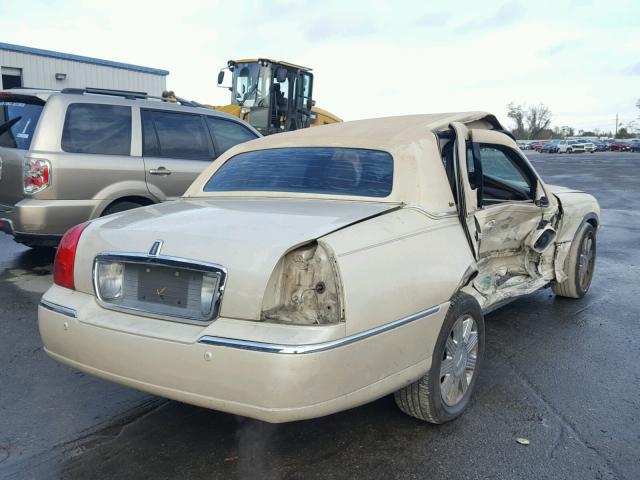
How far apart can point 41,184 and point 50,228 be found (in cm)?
44

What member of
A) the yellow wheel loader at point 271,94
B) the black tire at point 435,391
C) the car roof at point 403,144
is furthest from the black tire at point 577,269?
the yellow wheel loader at point 271,94

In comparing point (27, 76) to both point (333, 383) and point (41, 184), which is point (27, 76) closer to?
point (41, 184)

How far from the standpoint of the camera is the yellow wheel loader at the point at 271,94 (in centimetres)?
1490

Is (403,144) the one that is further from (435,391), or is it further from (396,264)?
(435,391)

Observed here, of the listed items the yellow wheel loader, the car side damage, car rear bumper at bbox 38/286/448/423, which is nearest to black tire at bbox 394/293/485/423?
car rear bumper at bbox 38/286/448/423

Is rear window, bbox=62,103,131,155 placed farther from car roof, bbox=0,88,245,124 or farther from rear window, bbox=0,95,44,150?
rear window, bbox=0,95,44,150

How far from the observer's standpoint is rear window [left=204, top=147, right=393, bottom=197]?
364 centimetres

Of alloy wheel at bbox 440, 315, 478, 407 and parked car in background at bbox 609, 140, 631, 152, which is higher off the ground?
parked car in background at bbox 609, 140, 631, 152

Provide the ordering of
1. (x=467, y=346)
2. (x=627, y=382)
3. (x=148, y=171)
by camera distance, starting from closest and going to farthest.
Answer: (x=467, y=346) < (x=627, y=382) < (x=148, y=171)

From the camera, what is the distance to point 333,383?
8.54 ft

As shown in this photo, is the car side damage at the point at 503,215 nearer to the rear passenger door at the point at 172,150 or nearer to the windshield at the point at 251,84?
the rear passenger door at the point at 172,150

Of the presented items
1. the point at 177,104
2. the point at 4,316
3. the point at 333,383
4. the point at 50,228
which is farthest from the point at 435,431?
the point at 177,104

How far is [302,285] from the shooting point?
274 cm

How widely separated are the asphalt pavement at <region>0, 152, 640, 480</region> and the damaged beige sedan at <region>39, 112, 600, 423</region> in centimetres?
28
